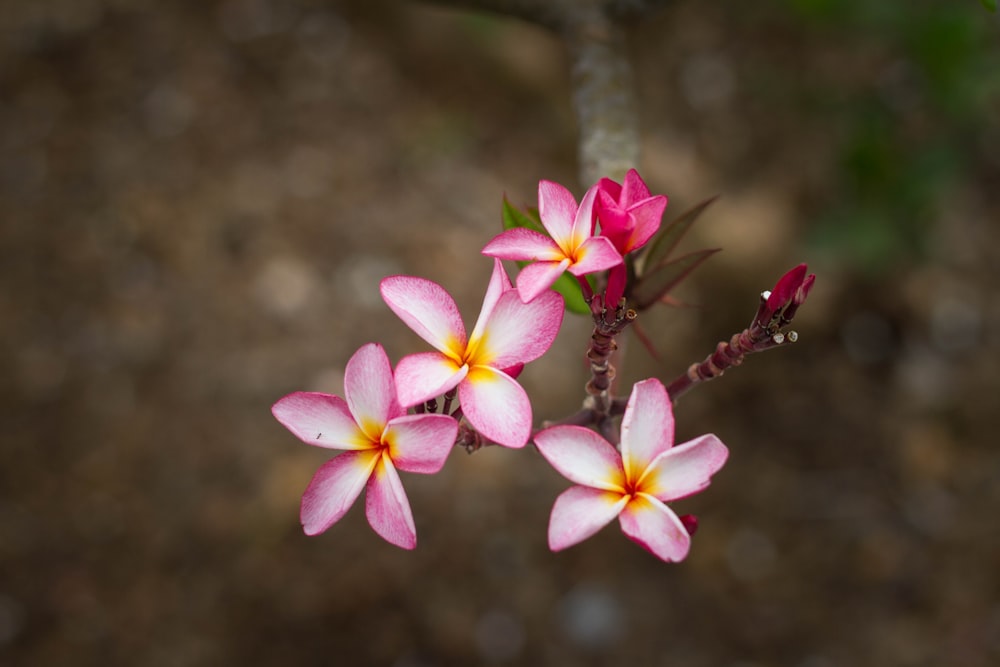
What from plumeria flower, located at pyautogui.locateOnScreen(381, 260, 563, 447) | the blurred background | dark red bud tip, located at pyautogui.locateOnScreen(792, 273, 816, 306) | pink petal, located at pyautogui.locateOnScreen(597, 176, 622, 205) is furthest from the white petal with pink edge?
the blurred background

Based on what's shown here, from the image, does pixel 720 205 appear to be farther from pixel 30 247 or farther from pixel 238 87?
pixel 30 247

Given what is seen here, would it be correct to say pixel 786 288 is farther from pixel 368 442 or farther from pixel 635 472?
pixel 368 442

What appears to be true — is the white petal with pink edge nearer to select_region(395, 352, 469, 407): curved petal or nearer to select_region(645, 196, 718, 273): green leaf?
select_region(395, 352, 469, 407): curved petal

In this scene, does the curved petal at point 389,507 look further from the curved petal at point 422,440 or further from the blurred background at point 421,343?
the blurred background at point 421,343

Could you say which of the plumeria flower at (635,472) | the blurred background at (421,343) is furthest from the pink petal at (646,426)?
the blurred background at (421,343)

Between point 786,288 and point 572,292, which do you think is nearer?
point 786,288

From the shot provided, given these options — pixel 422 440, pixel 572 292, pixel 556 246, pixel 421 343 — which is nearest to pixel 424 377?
pixel 422 440

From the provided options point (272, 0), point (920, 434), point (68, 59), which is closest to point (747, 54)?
point (920, 434)
